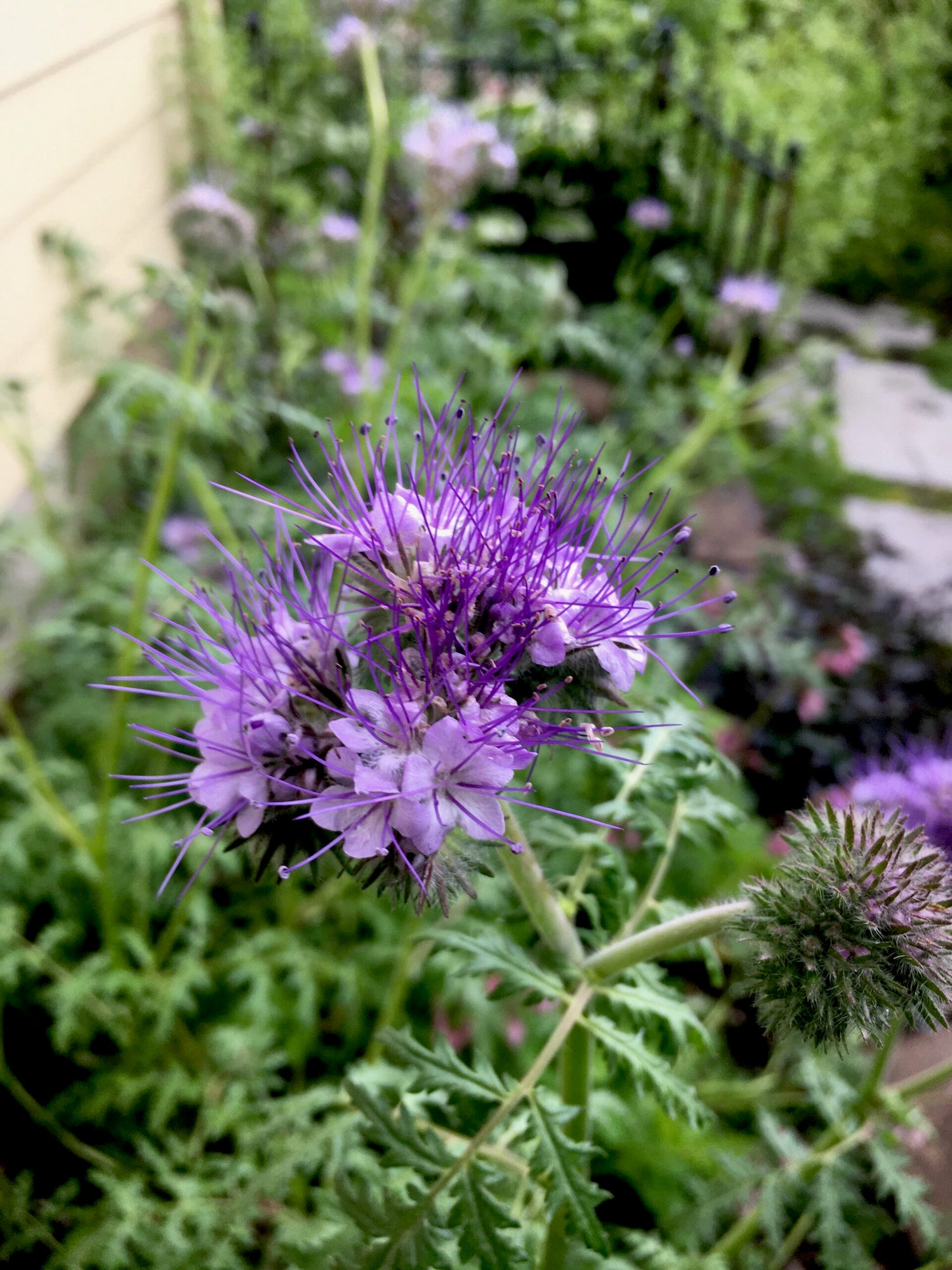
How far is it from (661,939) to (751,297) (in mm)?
1943

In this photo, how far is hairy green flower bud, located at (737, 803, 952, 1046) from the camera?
640 millimetres

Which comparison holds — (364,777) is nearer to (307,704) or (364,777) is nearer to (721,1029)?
(307,704)

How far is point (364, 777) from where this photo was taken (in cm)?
56

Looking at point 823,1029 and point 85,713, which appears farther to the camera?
point 85,713

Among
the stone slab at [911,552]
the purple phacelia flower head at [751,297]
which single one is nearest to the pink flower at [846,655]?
the stone slab at [911,552]

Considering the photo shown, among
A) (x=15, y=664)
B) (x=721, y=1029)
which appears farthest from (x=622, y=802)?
(x=15, y=664)

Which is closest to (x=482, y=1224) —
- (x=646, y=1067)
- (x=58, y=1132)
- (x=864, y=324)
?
(x=646, y=1067)

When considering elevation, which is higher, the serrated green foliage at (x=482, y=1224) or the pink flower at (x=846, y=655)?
the serrated green foliage at (x=482, y=1224)

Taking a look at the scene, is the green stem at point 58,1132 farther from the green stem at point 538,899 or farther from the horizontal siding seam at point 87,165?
the horizontal siding seam at point 87,165

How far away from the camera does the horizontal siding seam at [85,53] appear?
1749 mm

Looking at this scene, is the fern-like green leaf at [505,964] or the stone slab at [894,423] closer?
the fern-like green leaf at [505,964]

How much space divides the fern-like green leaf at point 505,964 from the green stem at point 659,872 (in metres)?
0.10

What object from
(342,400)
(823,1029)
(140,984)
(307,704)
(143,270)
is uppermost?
(143,270)

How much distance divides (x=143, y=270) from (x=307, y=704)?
3.46ft
